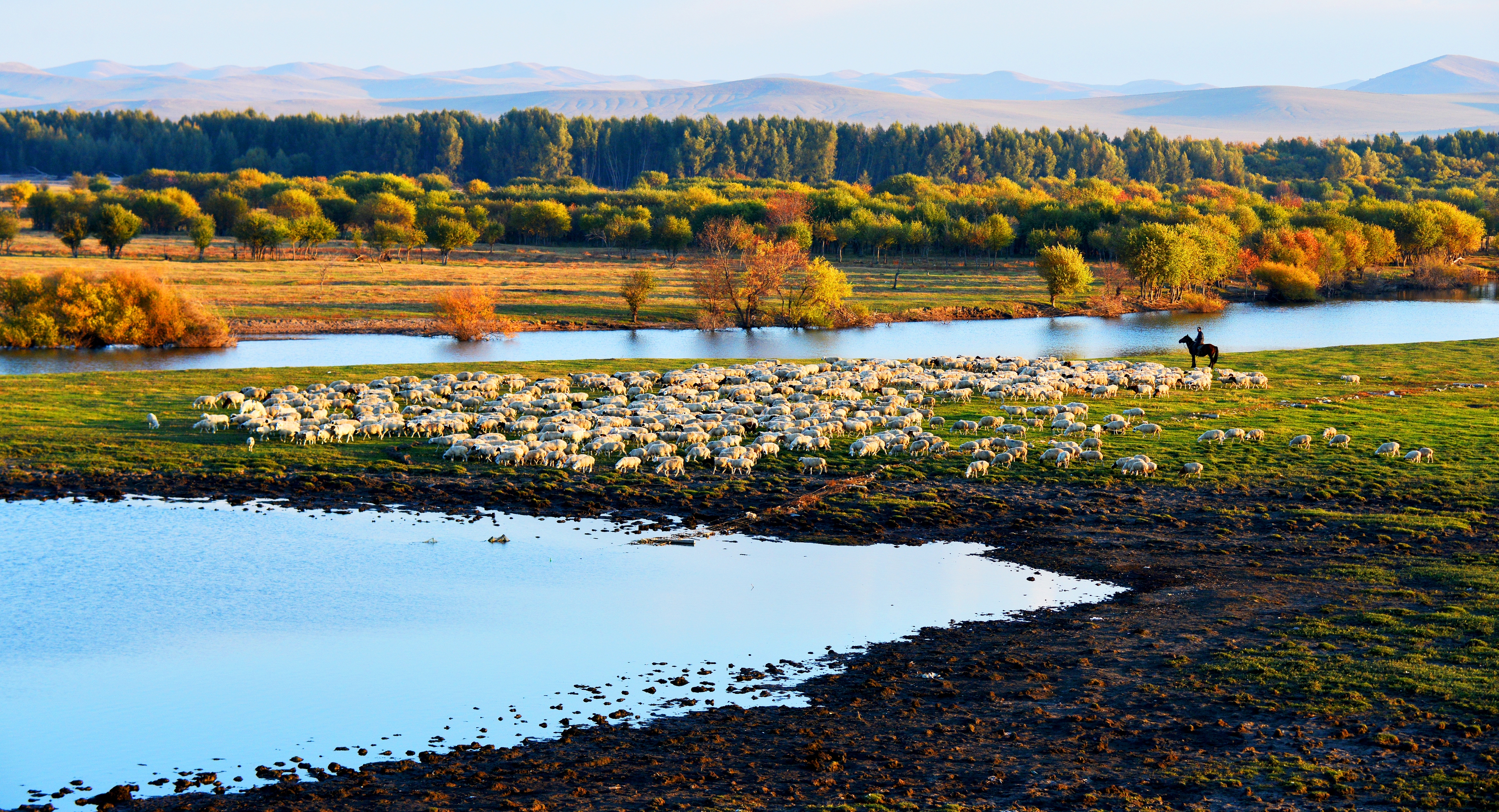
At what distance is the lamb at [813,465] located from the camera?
2650cm

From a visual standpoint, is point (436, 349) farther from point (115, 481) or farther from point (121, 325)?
point (115, 481)

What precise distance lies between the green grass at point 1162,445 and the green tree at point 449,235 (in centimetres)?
6458

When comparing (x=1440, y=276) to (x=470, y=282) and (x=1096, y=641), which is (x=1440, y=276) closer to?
(x=470, y=282)

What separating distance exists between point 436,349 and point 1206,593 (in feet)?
144

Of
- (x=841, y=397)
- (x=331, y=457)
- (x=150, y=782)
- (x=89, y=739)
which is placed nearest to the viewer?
(x=150, y=782)

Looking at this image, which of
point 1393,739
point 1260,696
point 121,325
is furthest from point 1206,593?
point 121,325

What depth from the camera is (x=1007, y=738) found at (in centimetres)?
1323

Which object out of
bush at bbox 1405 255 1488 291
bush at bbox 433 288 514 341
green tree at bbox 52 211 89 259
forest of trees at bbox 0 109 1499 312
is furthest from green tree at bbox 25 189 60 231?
bush at bbox 1405 255 1488 291

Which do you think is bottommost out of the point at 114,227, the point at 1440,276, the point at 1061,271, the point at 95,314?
the point at 95,314

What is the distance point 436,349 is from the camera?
185 feet

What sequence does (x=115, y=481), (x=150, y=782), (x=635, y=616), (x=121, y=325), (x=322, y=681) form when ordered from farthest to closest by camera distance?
(x=121, y=325)
(x=115, y=481)
(x=635, y=616)
(x=322, y=681)
(x=150, y=782)

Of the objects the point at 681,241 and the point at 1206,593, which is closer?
the point at 1206,593

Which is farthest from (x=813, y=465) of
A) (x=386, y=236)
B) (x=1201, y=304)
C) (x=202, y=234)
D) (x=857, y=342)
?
(x=202, y=234)

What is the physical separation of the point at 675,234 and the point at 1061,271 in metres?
48.2
